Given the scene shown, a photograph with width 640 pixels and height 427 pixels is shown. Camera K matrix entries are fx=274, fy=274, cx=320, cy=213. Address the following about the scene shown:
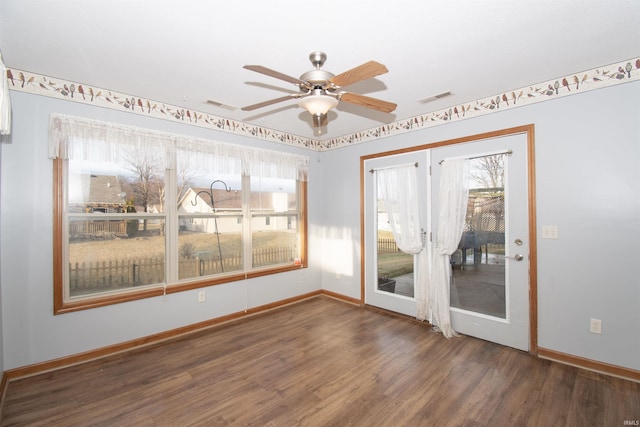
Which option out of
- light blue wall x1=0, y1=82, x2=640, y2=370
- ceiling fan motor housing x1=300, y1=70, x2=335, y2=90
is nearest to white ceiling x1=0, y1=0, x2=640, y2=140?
ceiling fan motor housing x1=300, y1=70, x2=335, y2=90

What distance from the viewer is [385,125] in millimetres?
3834

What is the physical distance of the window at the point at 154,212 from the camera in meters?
2.62

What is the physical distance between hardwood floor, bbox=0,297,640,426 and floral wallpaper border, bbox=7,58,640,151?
8.25 ft

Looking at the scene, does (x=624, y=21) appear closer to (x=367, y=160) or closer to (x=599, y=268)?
(x=599, y=268)

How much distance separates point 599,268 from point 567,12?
209cm

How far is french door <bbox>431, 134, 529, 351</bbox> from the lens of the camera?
2795 mm

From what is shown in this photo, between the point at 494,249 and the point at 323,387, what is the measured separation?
7.39 ft

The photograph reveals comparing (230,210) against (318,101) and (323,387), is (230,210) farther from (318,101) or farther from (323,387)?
(323,387)

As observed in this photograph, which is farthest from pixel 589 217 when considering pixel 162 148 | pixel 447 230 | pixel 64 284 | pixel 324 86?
pixel 64 284

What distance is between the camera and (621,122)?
2.31 metres

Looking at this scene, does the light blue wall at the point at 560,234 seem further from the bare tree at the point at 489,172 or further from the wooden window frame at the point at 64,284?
the bare tree at the point at 489,172

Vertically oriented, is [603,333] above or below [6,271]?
below

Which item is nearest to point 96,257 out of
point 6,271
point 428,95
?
point 6,271

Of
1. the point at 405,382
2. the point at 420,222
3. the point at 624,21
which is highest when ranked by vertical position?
the point at 624,21
